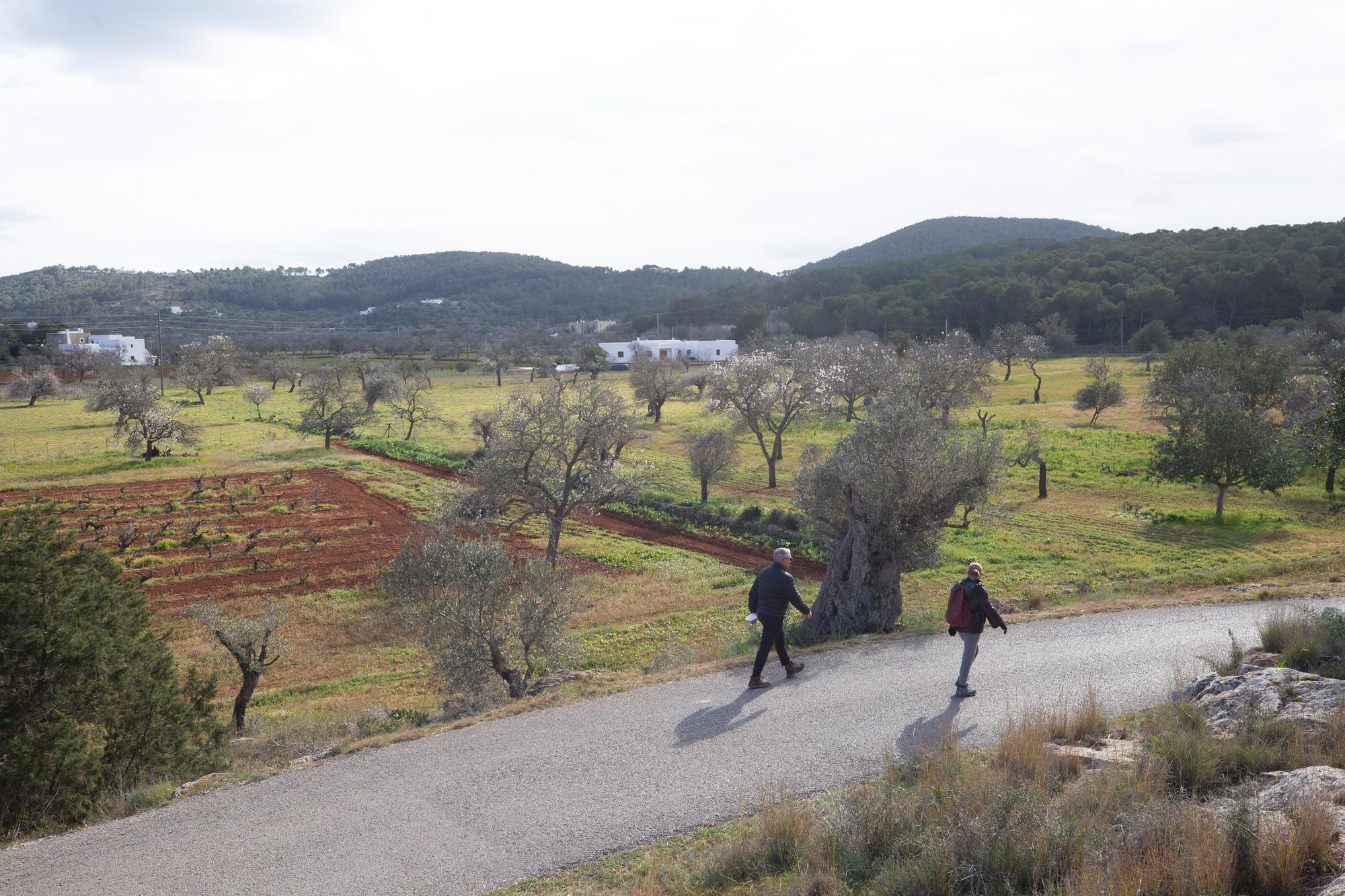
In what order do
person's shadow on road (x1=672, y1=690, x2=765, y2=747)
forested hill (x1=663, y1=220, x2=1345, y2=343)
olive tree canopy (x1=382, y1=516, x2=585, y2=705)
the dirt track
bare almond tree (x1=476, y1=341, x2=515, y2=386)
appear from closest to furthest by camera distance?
person's shadow on road (x1=672, y1=690, x2=765, y2=747) → olive tree canopy (x1=382, y1=516, x2=585, y2=705) → the dirt track → forested hill (x1=663, y1=220, x2=1345, y2=343) → bare almond tree (x1=476, y1=341, x2=515, y2=386)

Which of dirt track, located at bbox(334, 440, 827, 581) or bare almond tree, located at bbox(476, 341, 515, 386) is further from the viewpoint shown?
bare almond tree, located at bbox(476, 341, 515, 386)

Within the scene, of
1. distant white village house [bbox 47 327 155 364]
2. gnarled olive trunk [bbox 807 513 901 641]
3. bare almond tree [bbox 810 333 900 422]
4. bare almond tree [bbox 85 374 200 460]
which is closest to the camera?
gnarled olive trunk [bbox 807 513 901 641]

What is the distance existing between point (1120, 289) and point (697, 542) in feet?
327

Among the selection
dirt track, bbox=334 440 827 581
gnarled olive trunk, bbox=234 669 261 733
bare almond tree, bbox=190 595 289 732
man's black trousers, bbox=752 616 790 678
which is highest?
man's black trousers, bbox=752 616 790 678

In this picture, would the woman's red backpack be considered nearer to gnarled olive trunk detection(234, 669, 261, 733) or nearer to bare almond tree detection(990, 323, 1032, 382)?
gnarled olive trunk detection(234, 669, 261, 733)

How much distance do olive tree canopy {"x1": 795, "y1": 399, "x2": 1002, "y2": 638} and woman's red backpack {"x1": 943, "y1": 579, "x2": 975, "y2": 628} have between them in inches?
163

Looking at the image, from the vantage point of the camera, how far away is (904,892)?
5.49m

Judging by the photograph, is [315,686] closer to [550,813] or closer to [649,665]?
[649,665]

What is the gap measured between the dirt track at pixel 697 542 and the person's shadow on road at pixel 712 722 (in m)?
14.9

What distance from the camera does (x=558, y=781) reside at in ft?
27.7

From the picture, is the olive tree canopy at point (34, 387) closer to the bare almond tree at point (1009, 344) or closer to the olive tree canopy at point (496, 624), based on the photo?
the olive tree canopy at point (496, 624)

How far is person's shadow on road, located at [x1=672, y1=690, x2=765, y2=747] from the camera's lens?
937cm

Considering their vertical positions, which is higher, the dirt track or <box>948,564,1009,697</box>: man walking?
<box>948,564,1009,697</box>: man walking

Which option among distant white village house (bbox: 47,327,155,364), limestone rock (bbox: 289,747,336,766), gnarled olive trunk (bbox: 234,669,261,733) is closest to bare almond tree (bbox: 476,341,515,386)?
distant white village house (bbox: 47,327,155,364)
